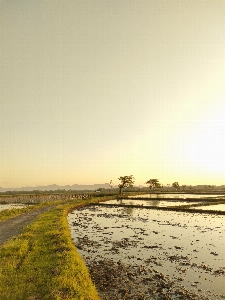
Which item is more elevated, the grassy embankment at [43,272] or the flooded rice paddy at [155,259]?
the grassy embankment at [43,272]

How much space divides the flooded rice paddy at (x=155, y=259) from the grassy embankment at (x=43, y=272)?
141 cm

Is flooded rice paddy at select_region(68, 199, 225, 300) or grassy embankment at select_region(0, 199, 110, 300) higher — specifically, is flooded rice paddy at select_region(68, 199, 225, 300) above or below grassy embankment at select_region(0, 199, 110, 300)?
below

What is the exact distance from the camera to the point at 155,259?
17281 millimetres

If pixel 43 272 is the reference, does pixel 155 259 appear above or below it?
below

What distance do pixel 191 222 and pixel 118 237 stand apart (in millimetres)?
12823

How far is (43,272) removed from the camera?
42.9ft

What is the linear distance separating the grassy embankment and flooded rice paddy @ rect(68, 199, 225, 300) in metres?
Answer: 1.41

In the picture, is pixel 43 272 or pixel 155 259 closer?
pixel 43 272

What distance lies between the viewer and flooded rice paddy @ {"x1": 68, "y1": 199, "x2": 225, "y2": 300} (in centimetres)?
1254

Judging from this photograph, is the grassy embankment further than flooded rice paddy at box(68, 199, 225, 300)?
No

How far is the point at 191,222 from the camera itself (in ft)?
105

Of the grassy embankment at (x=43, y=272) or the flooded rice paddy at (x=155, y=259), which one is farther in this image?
the flooded rice paddy at (x=155, y=259)

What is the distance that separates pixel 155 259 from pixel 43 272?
8079mm

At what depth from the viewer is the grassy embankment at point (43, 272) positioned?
10.7 metres
